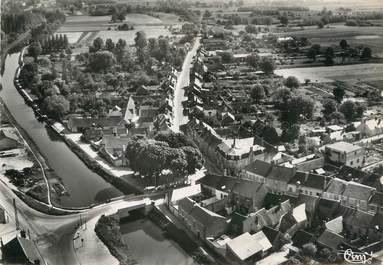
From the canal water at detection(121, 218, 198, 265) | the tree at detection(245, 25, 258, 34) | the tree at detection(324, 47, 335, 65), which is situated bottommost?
the canal water at detection(121, 218, 198, 265)

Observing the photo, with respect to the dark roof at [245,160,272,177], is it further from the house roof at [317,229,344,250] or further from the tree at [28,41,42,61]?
the tree at [28,41,42,61]

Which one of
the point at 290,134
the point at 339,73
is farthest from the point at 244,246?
the point at 339,73

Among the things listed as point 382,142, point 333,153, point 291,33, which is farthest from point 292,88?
point 333,153

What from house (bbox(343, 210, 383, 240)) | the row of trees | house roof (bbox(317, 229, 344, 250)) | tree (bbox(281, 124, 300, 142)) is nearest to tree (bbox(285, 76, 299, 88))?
tree (bbox(281, 124, 300, 142))

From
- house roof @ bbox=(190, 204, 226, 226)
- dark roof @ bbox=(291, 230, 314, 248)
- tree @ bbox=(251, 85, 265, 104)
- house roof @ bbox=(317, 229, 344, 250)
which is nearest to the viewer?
house roof @ bbox=(317, 229, 344, 250)

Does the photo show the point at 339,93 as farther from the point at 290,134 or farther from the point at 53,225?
the point at 53,225

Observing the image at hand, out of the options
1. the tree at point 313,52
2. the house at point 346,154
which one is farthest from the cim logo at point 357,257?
the tree at point 313,52

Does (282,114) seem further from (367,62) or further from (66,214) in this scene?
(66,214)
